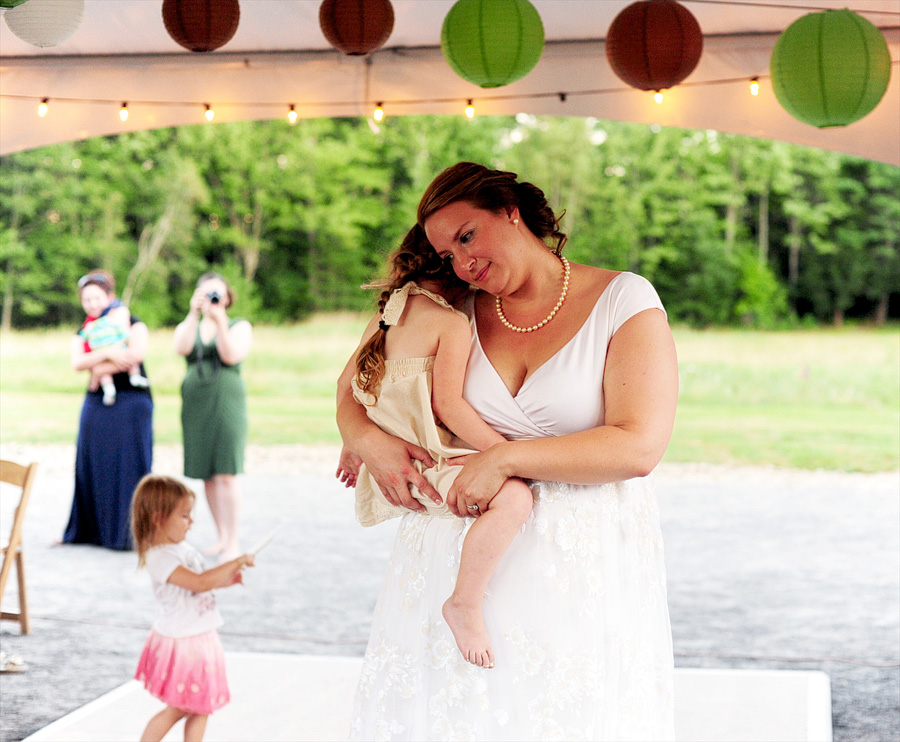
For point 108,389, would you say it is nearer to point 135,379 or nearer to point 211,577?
point 135,379

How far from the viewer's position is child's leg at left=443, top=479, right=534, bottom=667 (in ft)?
5.59

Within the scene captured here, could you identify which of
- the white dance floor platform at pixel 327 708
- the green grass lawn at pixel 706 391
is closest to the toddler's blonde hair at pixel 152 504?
the white dance floor platform at pixel 327 708

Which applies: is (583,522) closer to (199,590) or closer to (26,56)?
(199,590)

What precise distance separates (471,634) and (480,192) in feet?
2.49

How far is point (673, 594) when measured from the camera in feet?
18.1

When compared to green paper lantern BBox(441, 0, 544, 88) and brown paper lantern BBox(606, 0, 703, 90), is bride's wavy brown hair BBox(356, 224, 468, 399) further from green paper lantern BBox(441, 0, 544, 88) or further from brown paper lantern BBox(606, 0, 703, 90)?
brown paper lantern BBox(606, 0, 703, 90)

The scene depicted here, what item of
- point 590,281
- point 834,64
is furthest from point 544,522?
point 834,64

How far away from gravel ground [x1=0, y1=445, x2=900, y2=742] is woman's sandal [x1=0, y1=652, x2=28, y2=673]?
0.05m

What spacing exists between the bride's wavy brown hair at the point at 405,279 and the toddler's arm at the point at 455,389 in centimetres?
13

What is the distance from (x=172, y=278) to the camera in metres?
14.4

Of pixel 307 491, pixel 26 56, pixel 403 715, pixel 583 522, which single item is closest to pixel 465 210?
pixel 583 522

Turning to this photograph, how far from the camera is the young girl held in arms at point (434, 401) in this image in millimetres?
Result: 1710

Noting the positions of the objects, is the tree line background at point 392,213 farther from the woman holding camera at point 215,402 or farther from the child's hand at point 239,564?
the child's hand at point 239,564

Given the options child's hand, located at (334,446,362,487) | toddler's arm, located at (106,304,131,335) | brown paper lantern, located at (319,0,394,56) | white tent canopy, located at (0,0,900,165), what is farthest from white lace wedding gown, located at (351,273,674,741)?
toddler's arm, located at (106,304,131,335)
